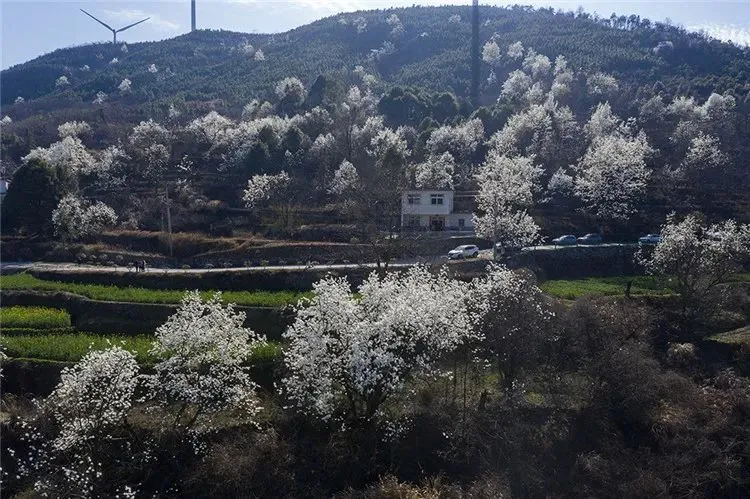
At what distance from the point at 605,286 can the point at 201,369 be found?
26019 millimetres

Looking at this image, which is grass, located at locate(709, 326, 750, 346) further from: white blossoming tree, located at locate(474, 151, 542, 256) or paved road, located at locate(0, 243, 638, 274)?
white blossoming tree, located at locate(474, 151, 542, 256)

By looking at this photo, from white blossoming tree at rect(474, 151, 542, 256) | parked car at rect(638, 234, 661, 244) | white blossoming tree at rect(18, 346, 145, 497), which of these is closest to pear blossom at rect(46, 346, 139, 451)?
white blossoming tree at rect(18, 346, 145, 497)

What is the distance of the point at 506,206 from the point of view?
154ft

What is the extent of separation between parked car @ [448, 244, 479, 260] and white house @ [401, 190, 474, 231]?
7.95 m

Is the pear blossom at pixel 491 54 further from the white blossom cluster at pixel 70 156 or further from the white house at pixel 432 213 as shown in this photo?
the white blossom cluster at pixel 70 156

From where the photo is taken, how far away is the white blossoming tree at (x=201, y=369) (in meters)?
25.0

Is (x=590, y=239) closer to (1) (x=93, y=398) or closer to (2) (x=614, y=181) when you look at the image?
(2) (x=614, y=181)

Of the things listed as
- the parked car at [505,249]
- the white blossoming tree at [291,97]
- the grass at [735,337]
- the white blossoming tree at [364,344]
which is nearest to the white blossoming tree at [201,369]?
the white blossoming tree at [364,344]

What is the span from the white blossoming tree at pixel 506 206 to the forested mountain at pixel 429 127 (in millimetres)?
190

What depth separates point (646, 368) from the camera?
2703 centimetres

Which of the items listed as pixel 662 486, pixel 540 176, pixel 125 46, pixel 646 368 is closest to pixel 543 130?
pixel 540 176

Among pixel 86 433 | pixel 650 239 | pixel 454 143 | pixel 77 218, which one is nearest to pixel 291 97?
pixel 454 143

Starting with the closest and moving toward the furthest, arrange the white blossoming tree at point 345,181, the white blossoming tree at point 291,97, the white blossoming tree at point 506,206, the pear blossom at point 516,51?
the white blossoming tree at point 506,206 → the white blossoming tree at point 345,181 → the white blossoming tree at point 291,97 → the pear blossom at point 516,51

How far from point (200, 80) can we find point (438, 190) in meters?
96.3
